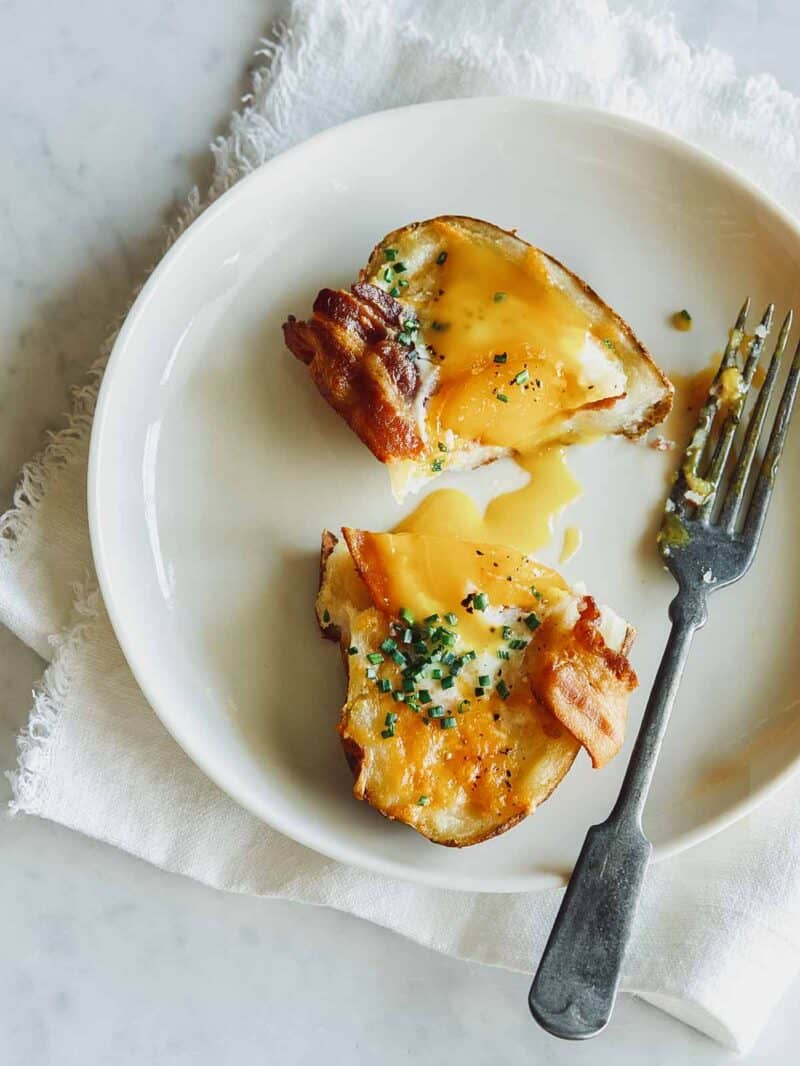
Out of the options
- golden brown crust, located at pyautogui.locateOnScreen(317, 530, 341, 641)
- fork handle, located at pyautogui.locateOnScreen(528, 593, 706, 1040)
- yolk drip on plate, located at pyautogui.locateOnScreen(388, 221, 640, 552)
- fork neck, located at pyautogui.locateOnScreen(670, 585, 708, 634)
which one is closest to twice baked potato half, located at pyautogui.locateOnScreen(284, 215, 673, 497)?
yolk drip on plate, located at pyautogui.locateOnScreen(388, 221, 640, 552)

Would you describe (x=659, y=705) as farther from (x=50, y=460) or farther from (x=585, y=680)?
(x=50, y=460)

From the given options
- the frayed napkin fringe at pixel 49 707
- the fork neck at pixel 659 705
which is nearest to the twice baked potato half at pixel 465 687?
the fork neck at pixel 659 705

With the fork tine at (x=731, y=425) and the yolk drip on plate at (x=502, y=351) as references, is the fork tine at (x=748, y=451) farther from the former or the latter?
the yolk drip on plate at (x=502, y=351)

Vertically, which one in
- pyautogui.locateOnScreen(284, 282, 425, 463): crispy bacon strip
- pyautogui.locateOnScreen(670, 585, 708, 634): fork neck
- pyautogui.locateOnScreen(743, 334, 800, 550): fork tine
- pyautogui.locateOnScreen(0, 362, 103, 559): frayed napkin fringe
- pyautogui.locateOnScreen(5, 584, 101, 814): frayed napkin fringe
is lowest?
pyautogui.locateOnScreen(5, 584, 101, 814): frayed napkin fringe

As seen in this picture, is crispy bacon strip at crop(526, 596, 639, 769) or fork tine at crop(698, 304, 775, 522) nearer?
crispy bacon strip at crop(526, 596, 639, 769)

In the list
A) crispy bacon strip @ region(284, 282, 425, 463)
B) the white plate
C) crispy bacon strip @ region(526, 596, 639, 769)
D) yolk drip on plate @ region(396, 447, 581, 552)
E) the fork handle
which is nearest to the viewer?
the fork handle

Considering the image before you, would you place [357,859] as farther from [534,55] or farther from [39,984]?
[534,55]

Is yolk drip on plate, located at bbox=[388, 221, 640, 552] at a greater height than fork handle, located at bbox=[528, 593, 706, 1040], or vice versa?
yolk drip on plate, located at bbox=[388, 221, 640, 552]

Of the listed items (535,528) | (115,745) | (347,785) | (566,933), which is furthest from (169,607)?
(566,933)

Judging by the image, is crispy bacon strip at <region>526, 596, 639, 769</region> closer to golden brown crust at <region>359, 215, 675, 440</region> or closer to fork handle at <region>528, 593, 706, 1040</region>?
fork handle at <region>528, 593, 706, 1040</region>
